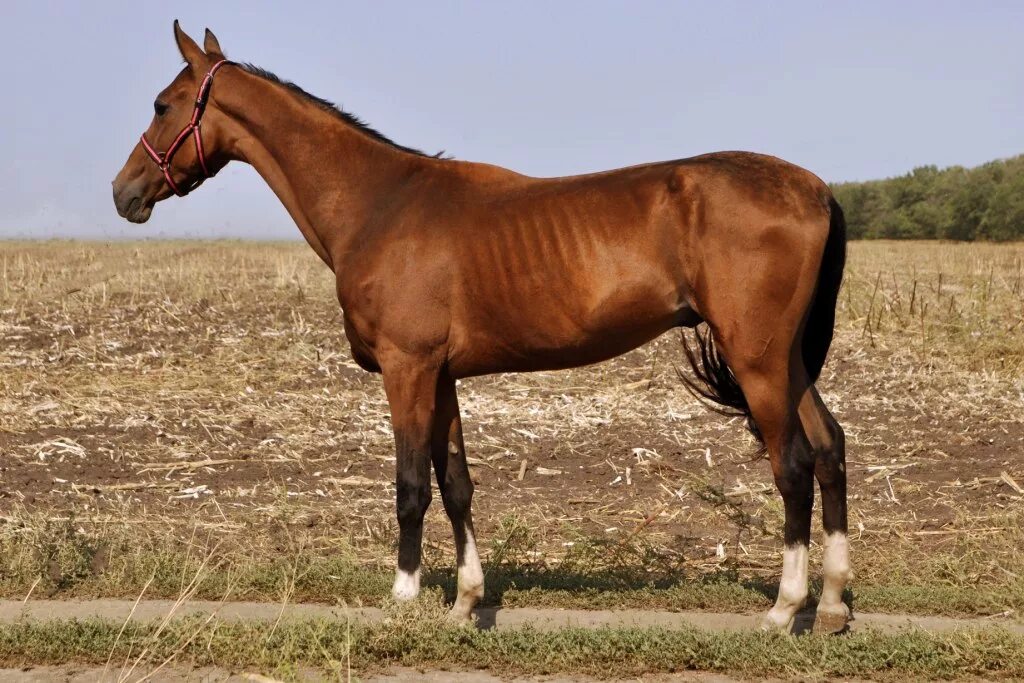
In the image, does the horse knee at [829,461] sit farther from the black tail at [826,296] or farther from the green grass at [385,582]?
the green grass at [385,582]

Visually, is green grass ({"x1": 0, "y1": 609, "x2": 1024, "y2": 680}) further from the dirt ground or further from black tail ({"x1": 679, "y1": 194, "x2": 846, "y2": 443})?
the dirt ground

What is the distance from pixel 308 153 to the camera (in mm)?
5906

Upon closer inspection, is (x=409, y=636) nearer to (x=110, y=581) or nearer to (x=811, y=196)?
(x=110, y=581)

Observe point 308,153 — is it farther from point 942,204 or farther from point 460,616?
point 942,204

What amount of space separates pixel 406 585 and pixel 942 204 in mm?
34084

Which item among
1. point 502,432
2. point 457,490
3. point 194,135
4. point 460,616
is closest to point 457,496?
point 457,490

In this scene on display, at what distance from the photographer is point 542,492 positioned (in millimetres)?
8109

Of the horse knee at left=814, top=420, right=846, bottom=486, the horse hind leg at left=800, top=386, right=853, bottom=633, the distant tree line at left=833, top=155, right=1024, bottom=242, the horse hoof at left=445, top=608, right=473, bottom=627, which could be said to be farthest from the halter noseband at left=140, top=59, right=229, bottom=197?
the distant tree line at left=833, top=155, right=1024, bottom=242

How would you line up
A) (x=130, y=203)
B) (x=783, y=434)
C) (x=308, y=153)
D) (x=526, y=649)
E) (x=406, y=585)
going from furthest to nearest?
(x=130, y=203) → (x=308, y=153) → (x=406, y=585) → (x=783, y=434) → (x=526, y=649)

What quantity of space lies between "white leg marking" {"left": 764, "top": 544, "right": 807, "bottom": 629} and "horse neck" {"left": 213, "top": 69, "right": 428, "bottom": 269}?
2.84 metres

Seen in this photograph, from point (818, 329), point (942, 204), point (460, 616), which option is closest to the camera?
point (460, 616)

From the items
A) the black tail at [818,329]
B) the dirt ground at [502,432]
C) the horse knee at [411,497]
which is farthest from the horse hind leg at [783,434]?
the horse knee at [411,497]

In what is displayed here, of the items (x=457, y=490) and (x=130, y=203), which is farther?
(x=130, y=203)

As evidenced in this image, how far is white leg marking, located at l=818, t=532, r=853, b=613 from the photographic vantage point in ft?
17.2
